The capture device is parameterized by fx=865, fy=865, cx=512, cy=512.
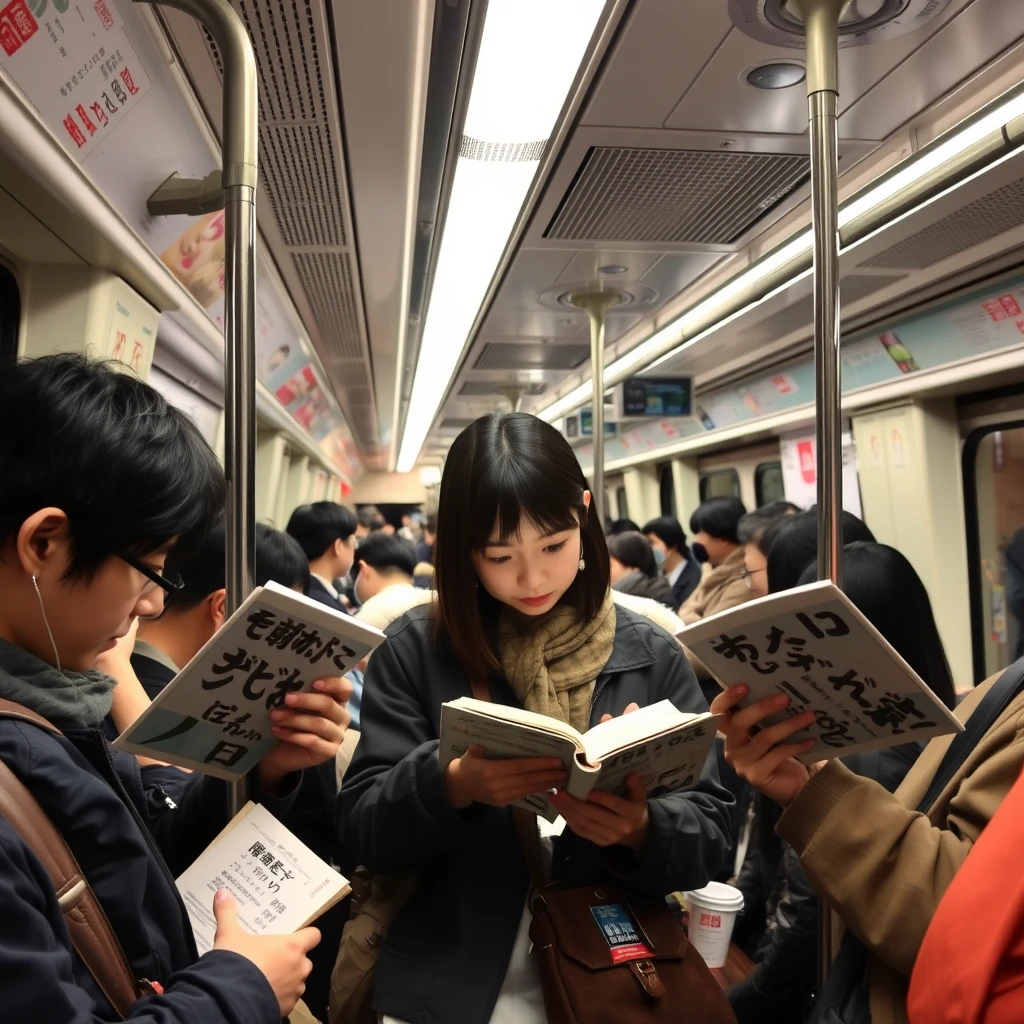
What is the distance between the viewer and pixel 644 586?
484 centimetres

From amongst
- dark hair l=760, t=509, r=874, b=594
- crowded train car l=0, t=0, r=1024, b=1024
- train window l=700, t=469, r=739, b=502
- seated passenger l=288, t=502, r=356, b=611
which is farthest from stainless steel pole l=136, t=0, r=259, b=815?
train window l=700, t=469, r=739, b=502

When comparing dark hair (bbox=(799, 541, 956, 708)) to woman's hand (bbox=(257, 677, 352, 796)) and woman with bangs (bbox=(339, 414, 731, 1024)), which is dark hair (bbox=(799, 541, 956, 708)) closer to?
woman with bangs (bbox=(339, 414, 731, 1024))

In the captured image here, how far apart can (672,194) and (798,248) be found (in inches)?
37.1

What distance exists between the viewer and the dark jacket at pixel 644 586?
4.79 m

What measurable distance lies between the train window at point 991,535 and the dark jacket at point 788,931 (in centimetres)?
302

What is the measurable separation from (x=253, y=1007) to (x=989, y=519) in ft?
15.6

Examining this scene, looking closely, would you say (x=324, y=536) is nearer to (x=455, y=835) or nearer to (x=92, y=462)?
(x=455, y=835)

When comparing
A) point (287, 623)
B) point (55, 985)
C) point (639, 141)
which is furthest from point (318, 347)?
point (55, 985)

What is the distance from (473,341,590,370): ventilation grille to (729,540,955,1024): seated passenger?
3.39 m

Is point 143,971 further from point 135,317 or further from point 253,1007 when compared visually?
point 135,317

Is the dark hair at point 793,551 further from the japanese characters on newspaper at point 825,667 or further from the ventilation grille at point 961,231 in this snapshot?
the ventilation grille at point 961,231

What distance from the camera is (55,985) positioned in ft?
2.62

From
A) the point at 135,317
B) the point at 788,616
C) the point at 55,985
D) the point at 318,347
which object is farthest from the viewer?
the point at 318,347

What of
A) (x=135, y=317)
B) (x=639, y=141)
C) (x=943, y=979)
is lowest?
(x=943, y=979)
